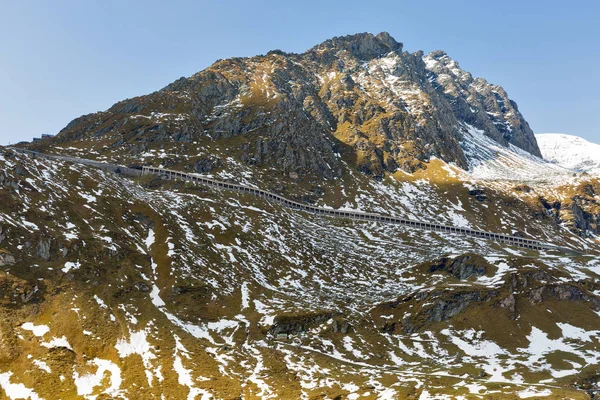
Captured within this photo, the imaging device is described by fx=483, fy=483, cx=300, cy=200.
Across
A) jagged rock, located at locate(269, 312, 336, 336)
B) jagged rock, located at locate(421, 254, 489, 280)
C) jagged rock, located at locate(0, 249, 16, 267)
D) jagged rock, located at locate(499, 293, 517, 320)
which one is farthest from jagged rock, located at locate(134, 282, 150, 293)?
jagged rock, located at locate(499, 293, 517, 320)

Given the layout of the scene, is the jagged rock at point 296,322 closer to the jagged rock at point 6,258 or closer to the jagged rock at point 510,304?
the jagged rock at point 510,304

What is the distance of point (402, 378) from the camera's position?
381 ft

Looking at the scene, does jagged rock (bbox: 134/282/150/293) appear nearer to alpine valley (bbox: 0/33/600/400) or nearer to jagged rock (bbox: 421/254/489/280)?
alpine valley (bbox: 0/33/600/400)

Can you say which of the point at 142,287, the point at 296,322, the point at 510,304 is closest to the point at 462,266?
the point at 510,304

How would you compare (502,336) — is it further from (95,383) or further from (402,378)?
(95,383)

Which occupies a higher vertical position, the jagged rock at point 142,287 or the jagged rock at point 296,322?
the jagged rock at point 142,287

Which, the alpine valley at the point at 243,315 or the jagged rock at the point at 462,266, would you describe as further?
the jagged rock at the point at 462,266

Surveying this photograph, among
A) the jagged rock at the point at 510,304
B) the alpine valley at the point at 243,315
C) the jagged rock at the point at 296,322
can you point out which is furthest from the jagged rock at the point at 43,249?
the jagged rock at the point at 510,304

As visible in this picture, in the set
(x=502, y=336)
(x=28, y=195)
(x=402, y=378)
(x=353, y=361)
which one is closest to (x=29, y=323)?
(x=28, y=195)

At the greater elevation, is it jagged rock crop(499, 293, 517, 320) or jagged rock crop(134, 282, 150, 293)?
jagged rock crop(134, 282, 150, 293)

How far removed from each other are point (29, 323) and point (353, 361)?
271ft

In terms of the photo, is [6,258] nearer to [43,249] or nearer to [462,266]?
[43,249]

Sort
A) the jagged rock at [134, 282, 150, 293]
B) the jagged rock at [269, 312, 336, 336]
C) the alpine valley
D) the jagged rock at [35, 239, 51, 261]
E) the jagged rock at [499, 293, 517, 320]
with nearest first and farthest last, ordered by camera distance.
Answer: the alpine valley < the jagged rock at [269, 312, 336, 336] < the jagged rock at [35, 239, 51, 261] < the jagged rock at [134, 282, 150, 293] < the jagged rock at [499, 293, 517, 320]

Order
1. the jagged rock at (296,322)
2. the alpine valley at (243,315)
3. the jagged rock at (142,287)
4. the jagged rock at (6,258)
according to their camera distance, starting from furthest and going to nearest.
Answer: the jagged rock at (142,287) < the jagged rock at (296,322) < the jagged rock at (6,258) < the alpine valley at (243,315)
